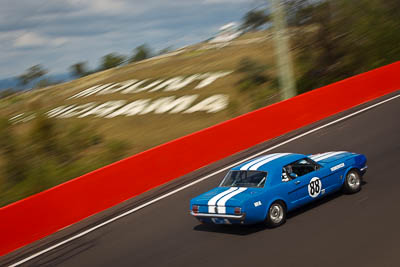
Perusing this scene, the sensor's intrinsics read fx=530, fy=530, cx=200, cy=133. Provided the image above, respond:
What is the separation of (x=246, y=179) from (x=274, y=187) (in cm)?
67

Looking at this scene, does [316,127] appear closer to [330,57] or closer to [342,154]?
[342,154]

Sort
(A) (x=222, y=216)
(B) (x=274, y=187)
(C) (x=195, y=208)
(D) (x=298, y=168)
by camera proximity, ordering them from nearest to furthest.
Result: (A) (x=222, y=216)
(B) (x=274, y=187)
(C) (x=195, y=208)
(D) (x=298, y=168)

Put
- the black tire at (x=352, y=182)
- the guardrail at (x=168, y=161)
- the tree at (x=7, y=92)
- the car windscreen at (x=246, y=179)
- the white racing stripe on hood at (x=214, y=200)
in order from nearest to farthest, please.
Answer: the white racing stripe on hood at (x=214, y=200) → the car windscreen at (x=246, y=179) → the black tire at (x=352, y=182) → the guardrail at (x=168, y=161) → the tree at (x=7, y=92)

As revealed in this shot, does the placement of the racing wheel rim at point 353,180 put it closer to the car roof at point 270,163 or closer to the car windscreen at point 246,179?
the car roof at point 270,163

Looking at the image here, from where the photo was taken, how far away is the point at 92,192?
43.7 feet

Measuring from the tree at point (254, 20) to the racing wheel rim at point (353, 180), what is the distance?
1654 centimetres

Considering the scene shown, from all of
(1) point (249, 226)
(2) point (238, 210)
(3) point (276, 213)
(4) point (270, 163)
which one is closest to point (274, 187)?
(3) point (276, 213)

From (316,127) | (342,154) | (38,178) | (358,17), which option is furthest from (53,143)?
(358,17)

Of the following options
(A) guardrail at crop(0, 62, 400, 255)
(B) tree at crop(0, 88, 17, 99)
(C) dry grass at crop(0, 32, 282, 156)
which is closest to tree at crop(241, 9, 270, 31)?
(C) dry grass at crop(0, 32, 282, 156)

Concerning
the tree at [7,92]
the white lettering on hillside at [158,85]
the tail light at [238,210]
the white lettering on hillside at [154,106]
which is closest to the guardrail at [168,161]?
the tail light at [238,210]

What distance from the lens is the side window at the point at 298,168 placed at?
1006 centimetres

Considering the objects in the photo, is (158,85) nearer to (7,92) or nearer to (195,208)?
(7,92)

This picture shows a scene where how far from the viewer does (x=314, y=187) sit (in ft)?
33.1

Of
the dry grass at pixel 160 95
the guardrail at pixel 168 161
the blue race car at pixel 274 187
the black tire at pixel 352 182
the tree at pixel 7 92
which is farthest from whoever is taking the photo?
the dry grass at pixel 160 95
